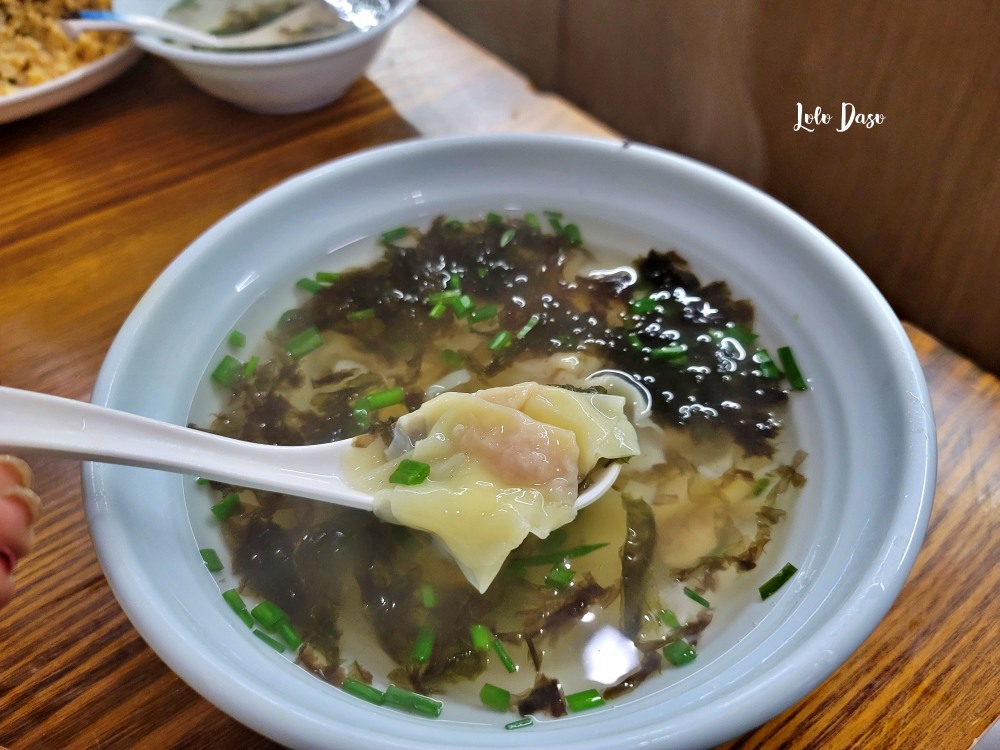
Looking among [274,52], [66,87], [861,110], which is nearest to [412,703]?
[861,110]

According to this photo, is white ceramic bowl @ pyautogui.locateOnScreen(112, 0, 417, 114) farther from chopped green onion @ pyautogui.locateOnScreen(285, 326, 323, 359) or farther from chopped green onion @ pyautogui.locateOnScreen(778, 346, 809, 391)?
chopped green onion @ pyautogui.locateOnScreen(778, 346, 809, 391)

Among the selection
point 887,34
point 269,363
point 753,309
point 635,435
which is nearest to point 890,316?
point 753,309

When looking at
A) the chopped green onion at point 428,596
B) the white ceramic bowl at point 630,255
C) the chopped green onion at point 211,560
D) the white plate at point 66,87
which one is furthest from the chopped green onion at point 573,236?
the white plate at point 66,87

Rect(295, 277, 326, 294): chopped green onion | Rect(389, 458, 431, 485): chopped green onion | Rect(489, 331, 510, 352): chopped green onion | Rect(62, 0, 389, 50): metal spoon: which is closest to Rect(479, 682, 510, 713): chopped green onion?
Rect(389, 458, 431, 485): chopped green onion

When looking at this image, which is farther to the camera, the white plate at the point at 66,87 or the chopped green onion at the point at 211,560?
the white plate at the point at 66,87

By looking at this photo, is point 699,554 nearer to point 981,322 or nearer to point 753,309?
point 753,309

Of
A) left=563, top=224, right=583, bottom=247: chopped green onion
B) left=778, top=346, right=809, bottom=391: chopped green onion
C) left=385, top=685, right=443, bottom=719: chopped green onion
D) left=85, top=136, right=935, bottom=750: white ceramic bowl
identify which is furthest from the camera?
left=563, top=224, right=583, bottom=247: chopped green onion

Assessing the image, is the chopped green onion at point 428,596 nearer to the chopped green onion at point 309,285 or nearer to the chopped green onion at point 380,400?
the chopped green onion at point 380,400

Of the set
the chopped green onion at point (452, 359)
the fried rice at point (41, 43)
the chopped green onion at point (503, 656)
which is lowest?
the chopped green onion at point (503, 656)
